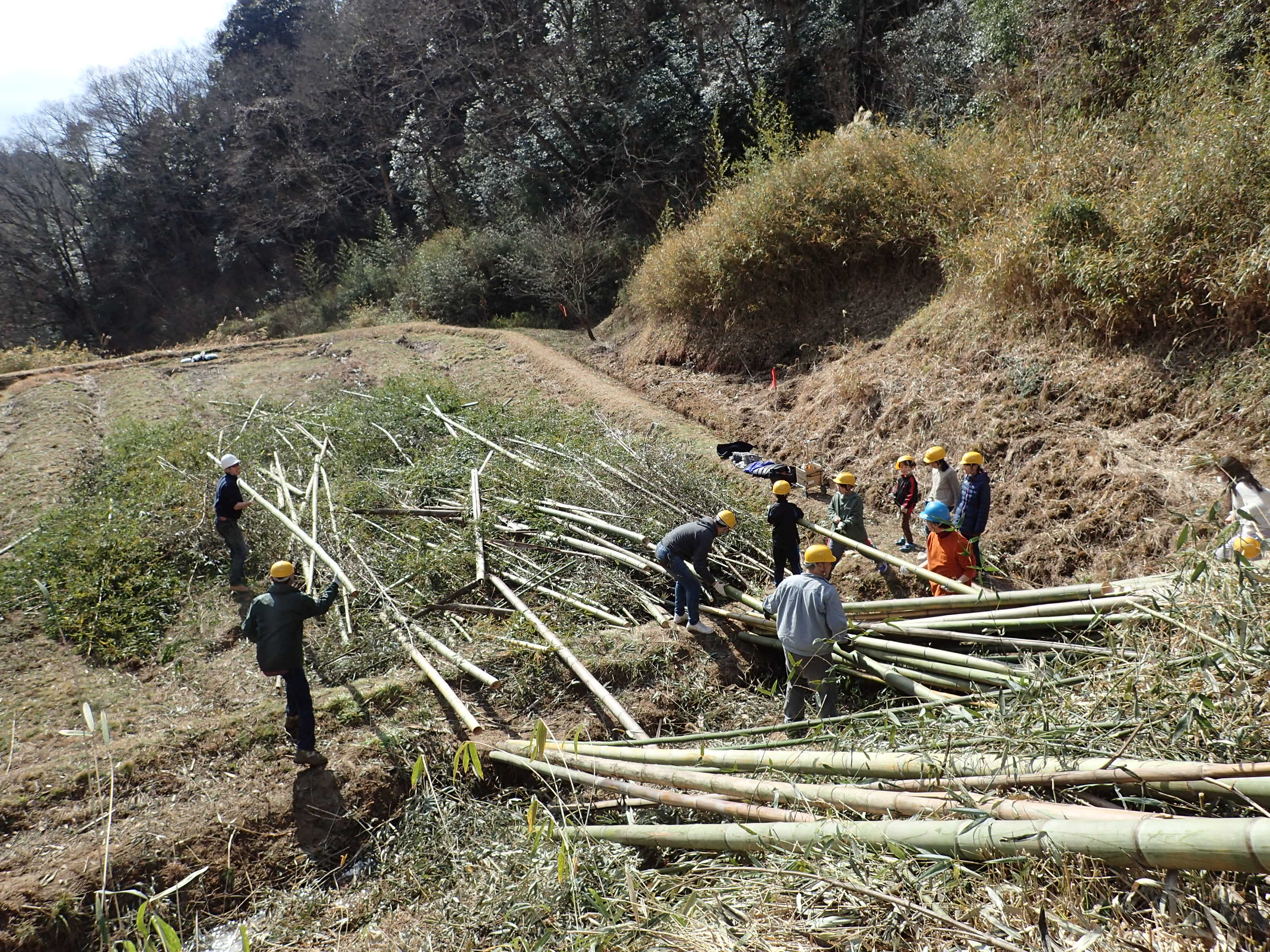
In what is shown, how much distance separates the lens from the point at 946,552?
5805 millimetres

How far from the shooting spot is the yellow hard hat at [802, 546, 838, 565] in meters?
4.80

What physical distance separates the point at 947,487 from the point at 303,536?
248 inches

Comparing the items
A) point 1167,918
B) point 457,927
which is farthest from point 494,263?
point 1167,918

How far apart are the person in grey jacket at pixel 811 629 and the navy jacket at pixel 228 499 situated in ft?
18.6

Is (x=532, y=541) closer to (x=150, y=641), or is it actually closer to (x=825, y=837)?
(x=150, y=641)

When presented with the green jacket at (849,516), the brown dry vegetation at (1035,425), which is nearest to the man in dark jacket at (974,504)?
the green jacket at (849,516)

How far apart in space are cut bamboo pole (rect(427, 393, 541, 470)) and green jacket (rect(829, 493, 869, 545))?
3.68 m

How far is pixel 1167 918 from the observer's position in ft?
7.50

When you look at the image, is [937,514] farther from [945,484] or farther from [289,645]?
[289,645]

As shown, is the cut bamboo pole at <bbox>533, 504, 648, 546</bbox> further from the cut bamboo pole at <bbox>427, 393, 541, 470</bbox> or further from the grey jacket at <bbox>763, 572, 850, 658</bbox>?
the grey jacket at <bbox>763, 572, 850, 658</bbox>

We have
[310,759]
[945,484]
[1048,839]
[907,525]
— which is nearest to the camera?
[1048,839]

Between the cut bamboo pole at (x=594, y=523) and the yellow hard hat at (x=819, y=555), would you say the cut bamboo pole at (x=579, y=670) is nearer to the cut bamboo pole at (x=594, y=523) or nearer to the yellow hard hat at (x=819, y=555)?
→ the cut bamboo pole at (x=594, y=523)

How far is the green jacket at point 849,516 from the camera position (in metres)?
6.70

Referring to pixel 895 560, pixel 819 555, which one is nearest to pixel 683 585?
pixel 819 555
